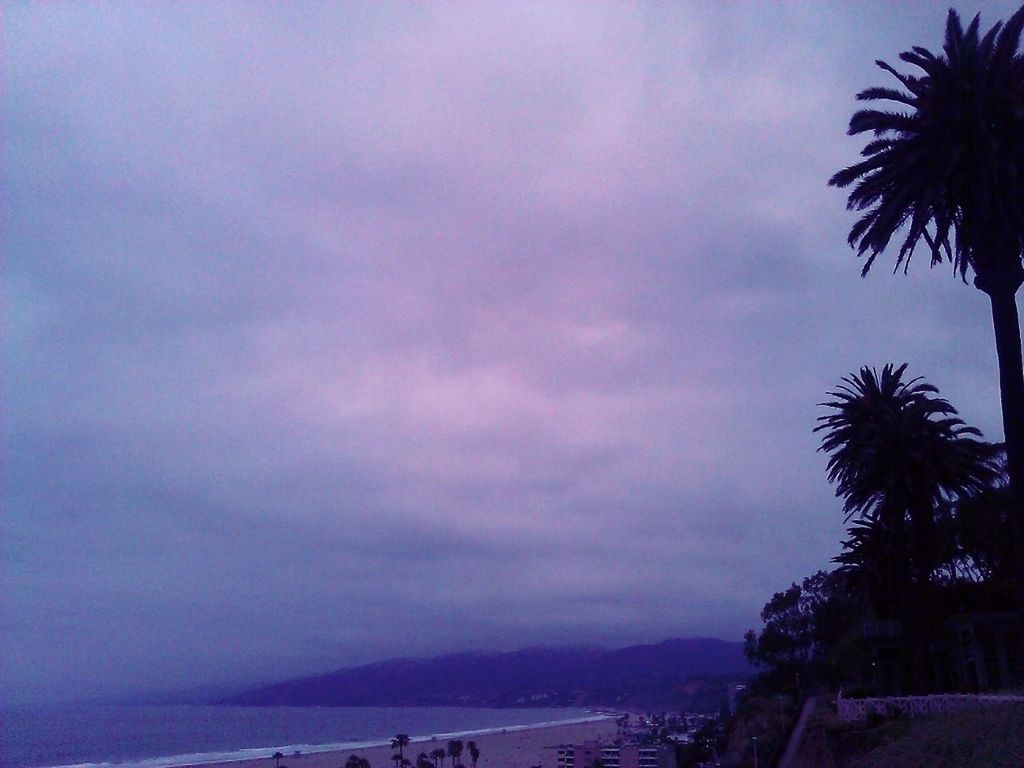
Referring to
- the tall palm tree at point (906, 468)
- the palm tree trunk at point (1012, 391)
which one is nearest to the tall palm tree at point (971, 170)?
the palm tree trunk at point (1012, 391)

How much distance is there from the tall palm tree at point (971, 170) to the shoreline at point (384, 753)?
7810cm

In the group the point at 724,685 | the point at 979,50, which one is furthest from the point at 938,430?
the point at 724,685

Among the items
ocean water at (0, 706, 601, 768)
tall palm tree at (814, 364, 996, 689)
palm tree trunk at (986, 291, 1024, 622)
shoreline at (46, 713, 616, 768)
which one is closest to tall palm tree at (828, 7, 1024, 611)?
palm tree trunk at (986, 291, 1024, 622)

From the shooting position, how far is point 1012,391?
961 inches

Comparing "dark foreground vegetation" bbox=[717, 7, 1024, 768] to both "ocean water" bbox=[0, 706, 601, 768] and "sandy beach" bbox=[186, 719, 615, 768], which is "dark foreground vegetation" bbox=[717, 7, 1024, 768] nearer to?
"sandy beach" bbox=[186, 719, 615, 768]

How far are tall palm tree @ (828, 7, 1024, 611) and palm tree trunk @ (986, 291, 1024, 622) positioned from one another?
0.9 inches

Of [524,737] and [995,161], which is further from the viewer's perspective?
[524,737]

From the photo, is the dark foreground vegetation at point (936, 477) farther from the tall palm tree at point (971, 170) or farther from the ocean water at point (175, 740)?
the ocean water at point (175, 740)

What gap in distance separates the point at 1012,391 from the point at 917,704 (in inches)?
421

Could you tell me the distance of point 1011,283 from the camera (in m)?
25.0

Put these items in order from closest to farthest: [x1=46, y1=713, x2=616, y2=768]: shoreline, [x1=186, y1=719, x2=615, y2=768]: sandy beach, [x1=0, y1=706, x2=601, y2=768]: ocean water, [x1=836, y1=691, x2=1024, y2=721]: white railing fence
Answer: [x1=836, y1=691, x2=1024, y2=721]: white railing fence → [x1=46, y1=713, x2=616, y2=768]: shoreline → [x1=186, y1=719, x2=615, y2=768]: sandy beach → [x1=0, y1=706, x2=601, y2=768]: ocean water

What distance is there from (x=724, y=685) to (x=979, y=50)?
164 metres

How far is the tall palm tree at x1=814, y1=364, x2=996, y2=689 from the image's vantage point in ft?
119

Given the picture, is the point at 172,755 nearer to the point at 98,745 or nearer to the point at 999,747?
the point at 98,745
